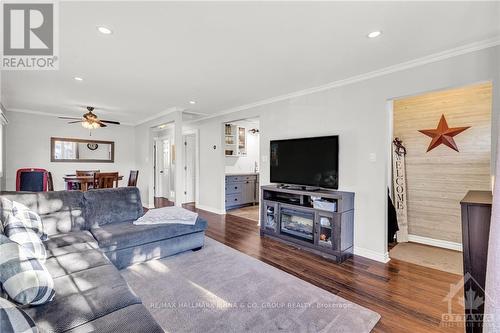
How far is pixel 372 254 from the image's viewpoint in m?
3.07

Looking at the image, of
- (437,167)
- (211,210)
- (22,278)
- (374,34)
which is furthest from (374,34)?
(211,210)

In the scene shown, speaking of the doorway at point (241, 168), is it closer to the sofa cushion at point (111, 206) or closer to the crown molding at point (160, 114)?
the crown molding at point (160, 114)

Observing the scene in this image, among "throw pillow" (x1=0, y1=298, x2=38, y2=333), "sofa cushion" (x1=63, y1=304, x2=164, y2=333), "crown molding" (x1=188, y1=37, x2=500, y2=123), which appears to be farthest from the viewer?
"crown molding" (x1=188, y1=37, x2=500, y2=123)

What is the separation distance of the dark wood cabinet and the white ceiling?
1.48m

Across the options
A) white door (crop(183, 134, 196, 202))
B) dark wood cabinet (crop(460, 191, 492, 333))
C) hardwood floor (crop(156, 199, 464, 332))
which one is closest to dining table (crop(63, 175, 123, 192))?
white door (crop(183, 134, 196, 202))

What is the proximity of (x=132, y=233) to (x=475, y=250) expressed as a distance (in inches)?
118

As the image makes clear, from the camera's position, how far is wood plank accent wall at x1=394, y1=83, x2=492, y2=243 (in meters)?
3.09

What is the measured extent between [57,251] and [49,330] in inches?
46.6

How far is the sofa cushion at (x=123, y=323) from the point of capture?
114 centimetres

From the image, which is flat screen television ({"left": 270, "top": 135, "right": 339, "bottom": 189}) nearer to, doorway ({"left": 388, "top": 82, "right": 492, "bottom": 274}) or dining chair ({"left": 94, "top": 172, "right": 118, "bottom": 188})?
doorway ({"left": 388, "top": 82, "right": 492, "bottom": 274})

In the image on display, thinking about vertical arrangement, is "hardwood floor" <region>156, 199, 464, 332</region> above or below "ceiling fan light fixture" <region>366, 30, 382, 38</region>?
below

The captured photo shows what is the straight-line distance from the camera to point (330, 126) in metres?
3.52

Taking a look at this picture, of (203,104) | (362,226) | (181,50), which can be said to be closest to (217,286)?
(362,226)

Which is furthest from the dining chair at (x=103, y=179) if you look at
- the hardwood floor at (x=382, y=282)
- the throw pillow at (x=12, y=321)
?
the throw pillow at (x=12, y=321)
